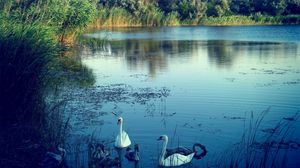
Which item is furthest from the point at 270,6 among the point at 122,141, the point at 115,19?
the point at 122,141

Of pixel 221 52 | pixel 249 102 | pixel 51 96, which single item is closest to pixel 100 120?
pixel 51 96

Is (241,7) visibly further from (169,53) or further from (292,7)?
(169,53)

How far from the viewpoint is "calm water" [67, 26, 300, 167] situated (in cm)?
834

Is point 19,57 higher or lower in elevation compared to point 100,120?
higher

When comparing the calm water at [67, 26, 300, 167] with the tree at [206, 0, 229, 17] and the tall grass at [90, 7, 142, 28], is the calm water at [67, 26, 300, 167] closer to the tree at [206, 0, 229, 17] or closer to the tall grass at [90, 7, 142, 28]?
the tall grass at [90, 7, 142, 28]

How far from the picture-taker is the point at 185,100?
36.6 ft

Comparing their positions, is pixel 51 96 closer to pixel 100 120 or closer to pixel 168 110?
pixel 100 120

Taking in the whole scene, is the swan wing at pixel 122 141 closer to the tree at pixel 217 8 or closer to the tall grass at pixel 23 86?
the tall grass at pixel 23 86

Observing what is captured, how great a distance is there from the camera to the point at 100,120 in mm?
9445

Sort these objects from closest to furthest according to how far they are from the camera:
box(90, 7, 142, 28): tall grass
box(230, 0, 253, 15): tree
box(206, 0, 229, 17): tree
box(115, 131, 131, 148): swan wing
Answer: box(115, 131, 131, 148): swan wing
box(90, 7, 142, 28): tall grass
box(206, 0, 229, 17): tree
box(230, 0, 253, 15): tree

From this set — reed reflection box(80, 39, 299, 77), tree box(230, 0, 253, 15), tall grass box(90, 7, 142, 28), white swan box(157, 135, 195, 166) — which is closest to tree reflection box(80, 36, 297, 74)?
reed reflection box(80, 39, 299, 77)

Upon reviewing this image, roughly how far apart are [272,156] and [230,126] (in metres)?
1.80

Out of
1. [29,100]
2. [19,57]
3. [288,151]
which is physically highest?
[19,57]

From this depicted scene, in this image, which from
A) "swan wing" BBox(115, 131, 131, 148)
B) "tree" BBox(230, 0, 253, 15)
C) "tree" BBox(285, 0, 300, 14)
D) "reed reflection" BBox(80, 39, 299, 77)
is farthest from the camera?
"tree" BBox(230, 0, 253, 15)
